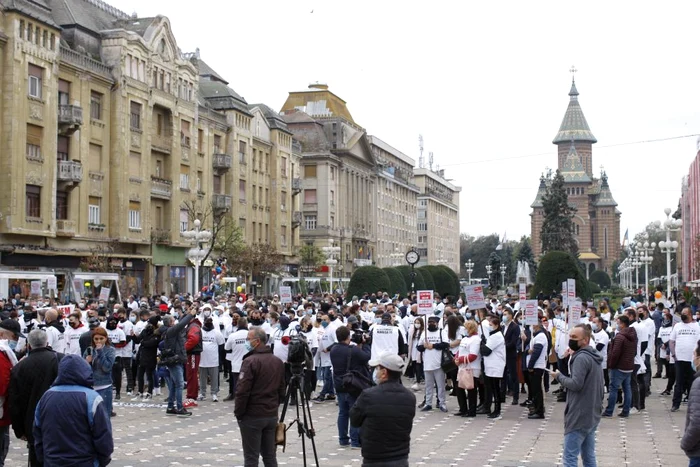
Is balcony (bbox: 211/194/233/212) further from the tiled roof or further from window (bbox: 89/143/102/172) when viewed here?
the tiled roof

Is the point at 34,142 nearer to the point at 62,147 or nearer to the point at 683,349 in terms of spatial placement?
the point at 62,147

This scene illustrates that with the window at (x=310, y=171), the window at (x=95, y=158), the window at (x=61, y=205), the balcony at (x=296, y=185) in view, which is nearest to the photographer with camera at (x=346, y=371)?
the window at (x=61, y=205)

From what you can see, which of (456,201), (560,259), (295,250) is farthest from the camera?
(456,201)

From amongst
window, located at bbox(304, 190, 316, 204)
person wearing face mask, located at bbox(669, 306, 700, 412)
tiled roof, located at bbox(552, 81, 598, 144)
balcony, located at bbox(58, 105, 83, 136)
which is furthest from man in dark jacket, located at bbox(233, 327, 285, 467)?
tiled roof, located at bbox(552, 81, 598, 144)

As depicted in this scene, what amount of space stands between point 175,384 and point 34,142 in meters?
27.7

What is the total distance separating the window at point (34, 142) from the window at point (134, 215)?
8509mm

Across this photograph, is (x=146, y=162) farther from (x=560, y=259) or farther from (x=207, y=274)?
(x=560, y=259)

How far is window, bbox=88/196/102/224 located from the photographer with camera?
3542 cm

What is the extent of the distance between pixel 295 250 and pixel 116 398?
57146 millimetres

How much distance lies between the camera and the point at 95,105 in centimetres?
4675

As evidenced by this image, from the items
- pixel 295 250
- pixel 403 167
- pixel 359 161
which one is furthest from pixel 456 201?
pixel 295 250

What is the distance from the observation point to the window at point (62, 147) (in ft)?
143

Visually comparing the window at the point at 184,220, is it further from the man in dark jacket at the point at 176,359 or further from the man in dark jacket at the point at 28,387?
the man in dark jacket at the point at 28,387

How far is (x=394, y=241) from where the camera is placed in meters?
117
